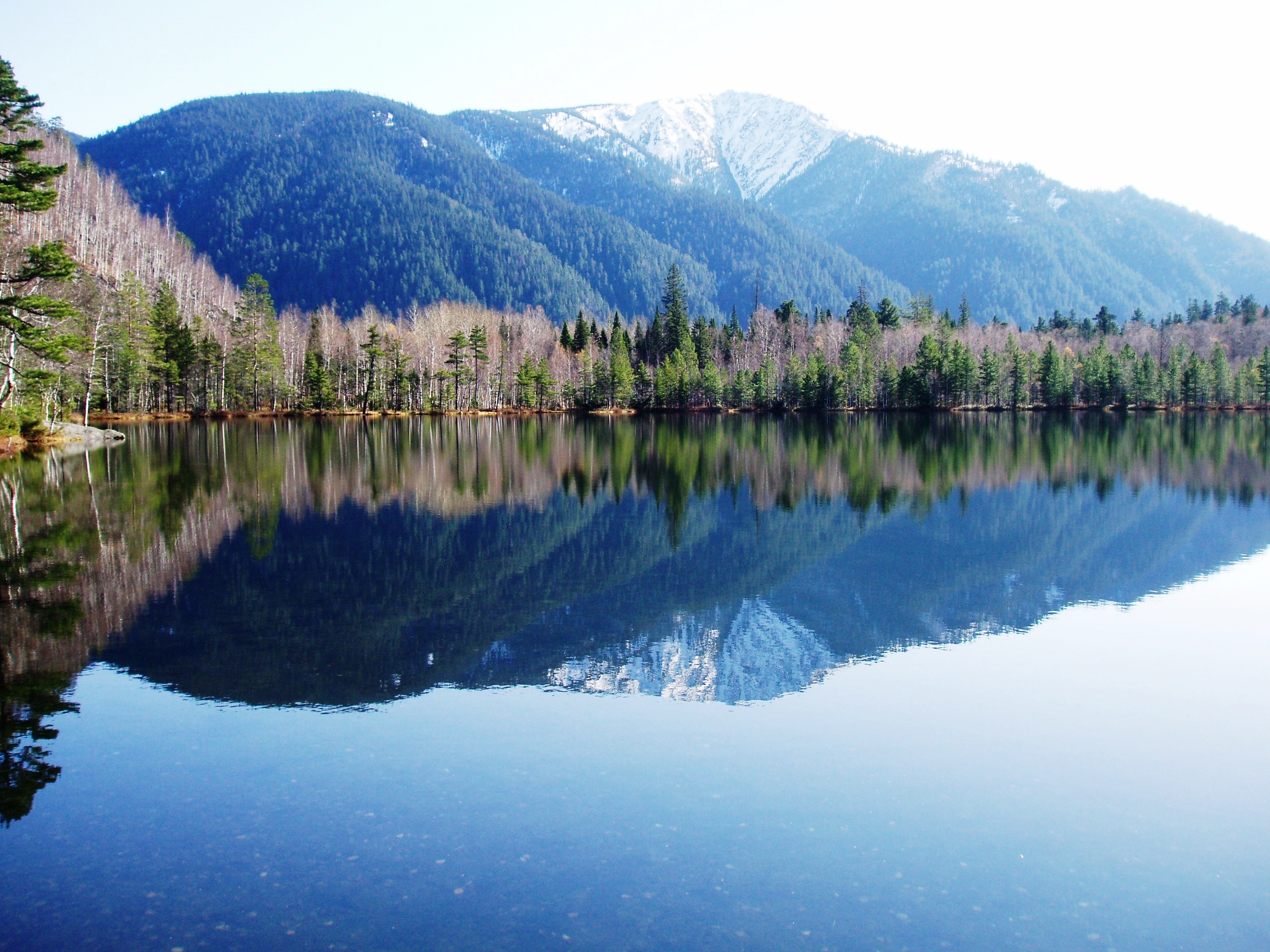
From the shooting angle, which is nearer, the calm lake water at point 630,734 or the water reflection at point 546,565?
the calm lake water at point 630,734

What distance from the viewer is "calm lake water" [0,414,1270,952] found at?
5.95m

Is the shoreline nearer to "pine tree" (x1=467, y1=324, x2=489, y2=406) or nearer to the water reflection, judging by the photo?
"pine tree" (x1=467, y1=324, x2=489, y2=406)

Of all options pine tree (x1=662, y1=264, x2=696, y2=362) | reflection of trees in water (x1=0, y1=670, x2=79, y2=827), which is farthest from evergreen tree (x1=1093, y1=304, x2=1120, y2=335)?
reflection of trees in water (x1=0, y1=670, x2=79, y2=827)

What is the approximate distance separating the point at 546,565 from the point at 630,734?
8.17m

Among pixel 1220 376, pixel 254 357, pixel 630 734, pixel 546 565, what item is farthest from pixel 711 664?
pixel 1220 376

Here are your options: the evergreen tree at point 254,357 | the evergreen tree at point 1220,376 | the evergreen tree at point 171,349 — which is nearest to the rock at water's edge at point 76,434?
the evergreen tree at point 171,349

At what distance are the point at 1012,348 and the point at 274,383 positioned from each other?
86615mm

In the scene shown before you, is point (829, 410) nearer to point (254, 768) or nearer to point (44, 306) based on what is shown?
point (44, 306)

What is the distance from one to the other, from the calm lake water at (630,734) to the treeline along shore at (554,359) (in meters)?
64.8

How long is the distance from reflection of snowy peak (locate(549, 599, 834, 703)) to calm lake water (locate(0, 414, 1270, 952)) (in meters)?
0.07

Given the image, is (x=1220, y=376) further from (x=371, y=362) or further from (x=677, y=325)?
(x=371, y=362)

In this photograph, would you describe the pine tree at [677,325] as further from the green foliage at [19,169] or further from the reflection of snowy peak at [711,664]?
the reflection of snowy peak at [711,664]

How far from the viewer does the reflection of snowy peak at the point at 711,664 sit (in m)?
10.4

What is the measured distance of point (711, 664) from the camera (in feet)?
36.9
